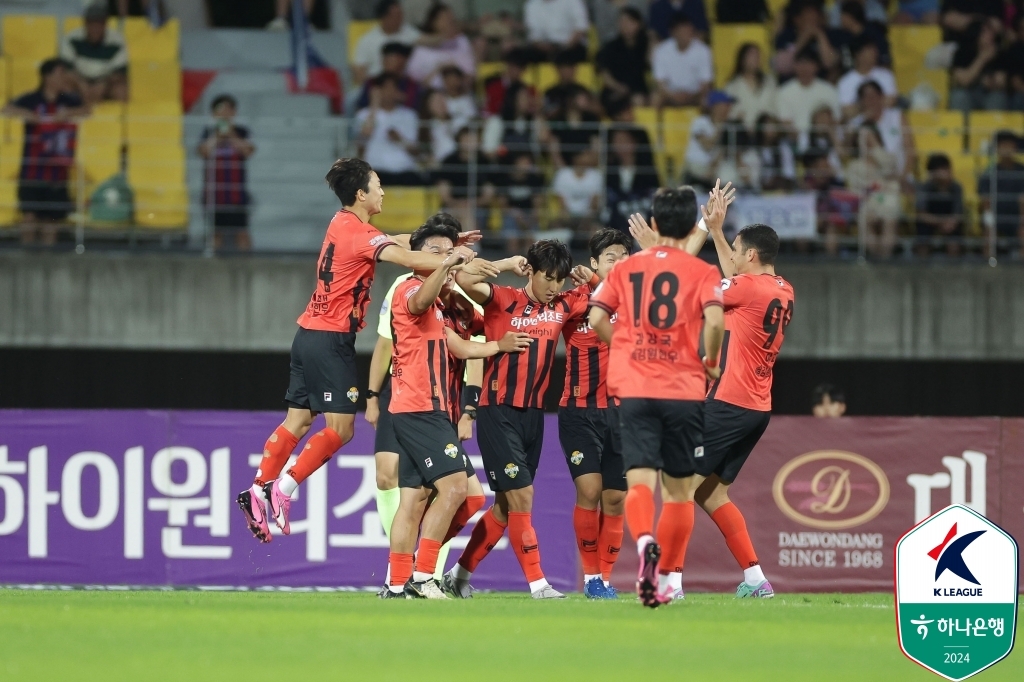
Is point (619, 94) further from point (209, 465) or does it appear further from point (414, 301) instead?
point (414, 301)

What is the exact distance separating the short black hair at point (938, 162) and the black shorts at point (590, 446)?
24.7 feet

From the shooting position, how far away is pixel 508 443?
960 centimetres

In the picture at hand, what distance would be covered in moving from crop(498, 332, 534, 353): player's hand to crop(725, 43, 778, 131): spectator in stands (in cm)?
791

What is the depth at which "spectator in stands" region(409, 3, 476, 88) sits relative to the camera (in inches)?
675

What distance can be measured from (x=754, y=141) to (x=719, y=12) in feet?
9.23

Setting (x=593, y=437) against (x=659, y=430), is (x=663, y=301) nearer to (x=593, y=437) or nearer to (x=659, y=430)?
(x=659, y=430)

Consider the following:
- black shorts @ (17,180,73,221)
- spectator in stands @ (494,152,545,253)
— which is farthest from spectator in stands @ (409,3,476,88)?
black shorts @ (17,180,73,221)

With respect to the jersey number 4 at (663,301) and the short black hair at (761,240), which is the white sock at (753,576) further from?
the jersey number 4 at (663,301)

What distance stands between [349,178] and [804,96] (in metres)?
8.57

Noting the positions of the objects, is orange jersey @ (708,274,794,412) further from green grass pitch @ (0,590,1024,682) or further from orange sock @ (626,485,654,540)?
orange sock @ (626,485,654,540)

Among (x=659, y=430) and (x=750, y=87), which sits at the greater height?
(x=750, y=87)

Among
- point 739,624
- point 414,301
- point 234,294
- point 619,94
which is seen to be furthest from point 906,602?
point 619,94

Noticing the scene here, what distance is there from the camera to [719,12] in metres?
18.1

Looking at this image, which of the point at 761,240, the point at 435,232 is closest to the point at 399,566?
the point at 435,232
